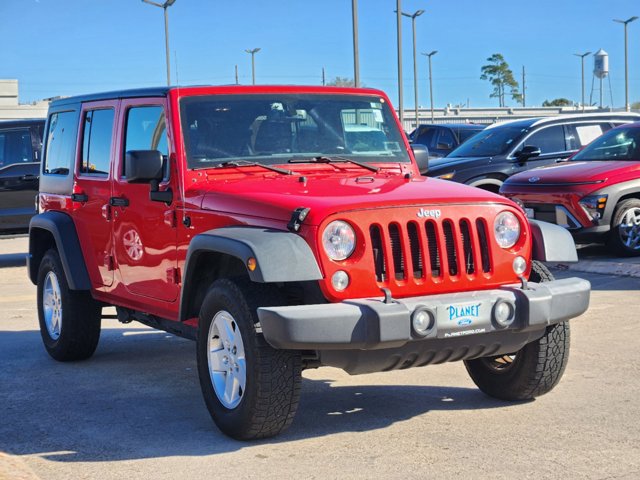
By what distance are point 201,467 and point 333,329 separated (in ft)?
3.07

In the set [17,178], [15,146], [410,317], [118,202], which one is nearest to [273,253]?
[410,317]

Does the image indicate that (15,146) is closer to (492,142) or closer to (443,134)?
(492,142)

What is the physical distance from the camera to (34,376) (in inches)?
303

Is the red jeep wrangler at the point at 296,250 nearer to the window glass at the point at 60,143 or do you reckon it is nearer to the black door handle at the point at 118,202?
the black door handle at the point at 118,202

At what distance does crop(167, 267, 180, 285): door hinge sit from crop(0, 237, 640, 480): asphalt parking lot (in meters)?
0.77

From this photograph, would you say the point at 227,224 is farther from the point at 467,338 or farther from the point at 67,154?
the point at 67,154

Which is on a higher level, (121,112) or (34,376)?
(121,112)

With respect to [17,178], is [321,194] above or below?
below

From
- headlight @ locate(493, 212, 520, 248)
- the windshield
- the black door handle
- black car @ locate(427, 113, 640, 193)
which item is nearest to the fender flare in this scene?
the black door handle

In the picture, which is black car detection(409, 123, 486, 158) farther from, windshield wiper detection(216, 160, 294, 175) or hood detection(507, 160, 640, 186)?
windshield wiper detection(216, 160, 294, 175)

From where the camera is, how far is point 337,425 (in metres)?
5.98

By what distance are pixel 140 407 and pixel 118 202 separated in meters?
1.43

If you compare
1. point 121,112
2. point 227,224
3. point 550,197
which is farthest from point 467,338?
point 550,197

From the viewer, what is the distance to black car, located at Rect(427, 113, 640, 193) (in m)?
15.9
